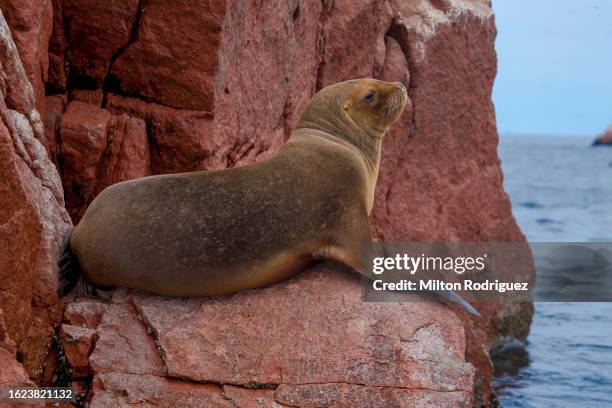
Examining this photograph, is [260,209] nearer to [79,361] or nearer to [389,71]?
[79,361]

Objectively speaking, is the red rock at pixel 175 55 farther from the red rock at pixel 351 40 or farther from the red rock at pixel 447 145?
the red rock at pixel 447 145

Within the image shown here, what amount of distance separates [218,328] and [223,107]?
2.17 m

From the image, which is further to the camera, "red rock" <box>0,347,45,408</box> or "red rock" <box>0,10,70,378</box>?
"red rock" <box>0,10,70,378</box>

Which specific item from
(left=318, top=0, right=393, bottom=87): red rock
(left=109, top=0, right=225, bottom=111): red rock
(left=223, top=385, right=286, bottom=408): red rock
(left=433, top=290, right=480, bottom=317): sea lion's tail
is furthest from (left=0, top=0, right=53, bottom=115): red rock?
(left=318, top=0, right=393, bottom=87): red rock

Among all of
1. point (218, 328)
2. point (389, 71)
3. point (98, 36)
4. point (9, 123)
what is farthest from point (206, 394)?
point (389, 71)

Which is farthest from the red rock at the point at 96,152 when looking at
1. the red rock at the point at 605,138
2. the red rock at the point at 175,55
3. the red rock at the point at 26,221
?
the red rock at the point at 605,138

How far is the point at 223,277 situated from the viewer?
14.4ft

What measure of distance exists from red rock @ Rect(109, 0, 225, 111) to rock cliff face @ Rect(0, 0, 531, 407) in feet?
0.04

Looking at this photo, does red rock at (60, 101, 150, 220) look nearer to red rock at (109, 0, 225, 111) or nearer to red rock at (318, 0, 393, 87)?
red rock at (109, 0, 225, 111)

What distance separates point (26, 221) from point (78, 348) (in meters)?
0.66

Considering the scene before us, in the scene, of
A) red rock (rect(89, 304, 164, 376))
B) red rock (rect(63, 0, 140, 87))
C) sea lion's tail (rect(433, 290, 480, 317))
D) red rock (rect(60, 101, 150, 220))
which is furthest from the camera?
red rock (rect(63, 0, 140, 87))

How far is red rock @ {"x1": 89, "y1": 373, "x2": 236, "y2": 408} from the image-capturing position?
4.07 m

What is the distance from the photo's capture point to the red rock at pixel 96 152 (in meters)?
5.77

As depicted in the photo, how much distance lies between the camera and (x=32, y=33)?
514cm
